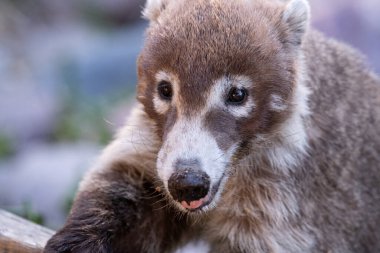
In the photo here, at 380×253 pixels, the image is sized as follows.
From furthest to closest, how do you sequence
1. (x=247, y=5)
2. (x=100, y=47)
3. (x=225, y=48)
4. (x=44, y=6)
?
(x=44, y=6)
(x=100, y=47)
(x=247, y=5)
(x=225, y=48)

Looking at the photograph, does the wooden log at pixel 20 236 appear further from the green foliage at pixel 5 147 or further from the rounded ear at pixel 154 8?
the green foliage at pixel 5 147

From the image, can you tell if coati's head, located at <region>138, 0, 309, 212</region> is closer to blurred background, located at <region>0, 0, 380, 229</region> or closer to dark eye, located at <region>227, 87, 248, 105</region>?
dark eye, located at <region>227, 87, 248, 105</region>

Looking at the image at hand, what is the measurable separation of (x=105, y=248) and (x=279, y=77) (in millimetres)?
1396

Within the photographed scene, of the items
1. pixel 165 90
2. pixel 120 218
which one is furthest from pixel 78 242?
pixel 165 90

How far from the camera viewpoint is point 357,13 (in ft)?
38.2

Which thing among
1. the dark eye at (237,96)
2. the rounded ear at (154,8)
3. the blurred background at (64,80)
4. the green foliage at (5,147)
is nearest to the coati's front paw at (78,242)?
the dark eye at (237,96)

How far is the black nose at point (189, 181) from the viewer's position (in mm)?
4676

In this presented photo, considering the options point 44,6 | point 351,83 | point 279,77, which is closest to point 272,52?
point 279,77

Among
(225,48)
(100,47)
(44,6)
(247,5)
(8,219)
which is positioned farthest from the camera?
(44,6)

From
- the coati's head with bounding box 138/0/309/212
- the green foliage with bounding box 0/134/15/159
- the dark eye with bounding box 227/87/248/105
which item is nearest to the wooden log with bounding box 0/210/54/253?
the coati's head with bounding box 138/0/309/212

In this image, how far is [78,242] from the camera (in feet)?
17.8

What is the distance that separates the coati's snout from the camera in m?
4.68

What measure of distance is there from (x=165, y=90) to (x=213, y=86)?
298mm

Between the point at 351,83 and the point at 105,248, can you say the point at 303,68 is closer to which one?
the point at 351,83
